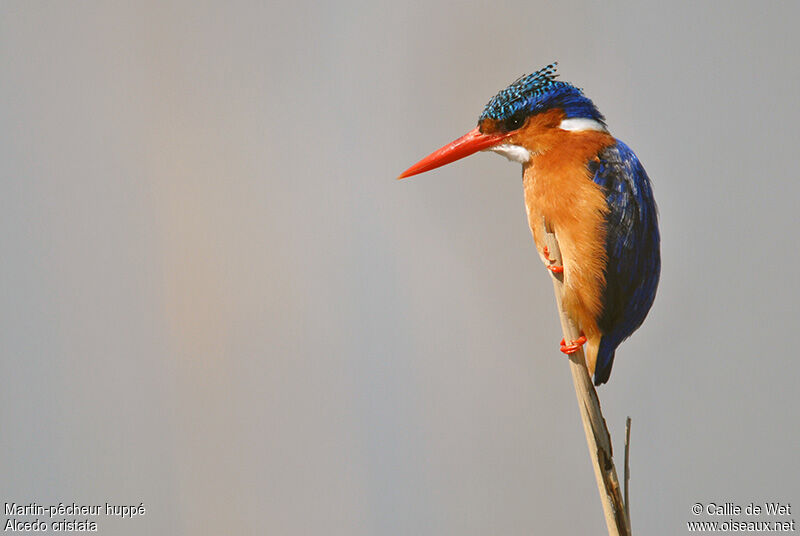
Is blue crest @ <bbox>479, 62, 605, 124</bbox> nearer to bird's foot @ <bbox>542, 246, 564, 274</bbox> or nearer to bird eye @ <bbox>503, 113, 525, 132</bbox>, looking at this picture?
bird eye @ <bbox>503, 113, 525, 132</bbox>

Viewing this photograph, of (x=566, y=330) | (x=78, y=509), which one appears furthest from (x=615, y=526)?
(x=78, y=509)

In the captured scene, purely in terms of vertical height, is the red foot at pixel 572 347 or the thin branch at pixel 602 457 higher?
the red foot at pixel 572 347

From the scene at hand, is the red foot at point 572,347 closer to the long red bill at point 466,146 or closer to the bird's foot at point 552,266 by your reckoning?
the bird's foot at point 552,266

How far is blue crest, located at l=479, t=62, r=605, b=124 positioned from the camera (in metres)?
0.79

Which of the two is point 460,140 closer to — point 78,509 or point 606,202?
point 606,202

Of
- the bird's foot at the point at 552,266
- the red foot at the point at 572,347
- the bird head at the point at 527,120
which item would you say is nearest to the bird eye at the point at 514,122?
the bird head at the point at 527,120

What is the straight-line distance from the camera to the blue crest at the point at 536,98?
30.9 inches

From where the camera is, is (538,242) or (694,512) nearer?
(538,242)

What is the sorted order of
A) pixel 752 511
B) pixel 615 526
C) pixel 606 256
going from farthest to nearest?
1. pixel 752 511
2. pixel 606 256
3. pixel 615 526

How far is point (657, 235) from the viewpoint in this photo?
0.77 meters

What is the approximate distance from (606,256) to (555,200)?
0.09 metres

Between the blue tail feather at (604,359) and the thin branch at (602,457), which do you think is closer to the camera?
the thin branch at (602,457)

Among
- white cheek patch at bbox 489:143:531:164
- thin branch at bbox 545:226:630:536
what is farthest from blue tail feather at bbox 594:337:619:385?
white cheek patch at bbox 489:143:531:164

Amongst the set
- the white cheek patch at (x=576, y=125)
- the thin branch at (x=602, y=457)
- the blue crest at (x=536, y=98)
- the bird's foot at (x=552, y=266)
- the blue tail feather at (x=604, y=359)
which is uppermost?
the blue crest at (x=536, y=98)
